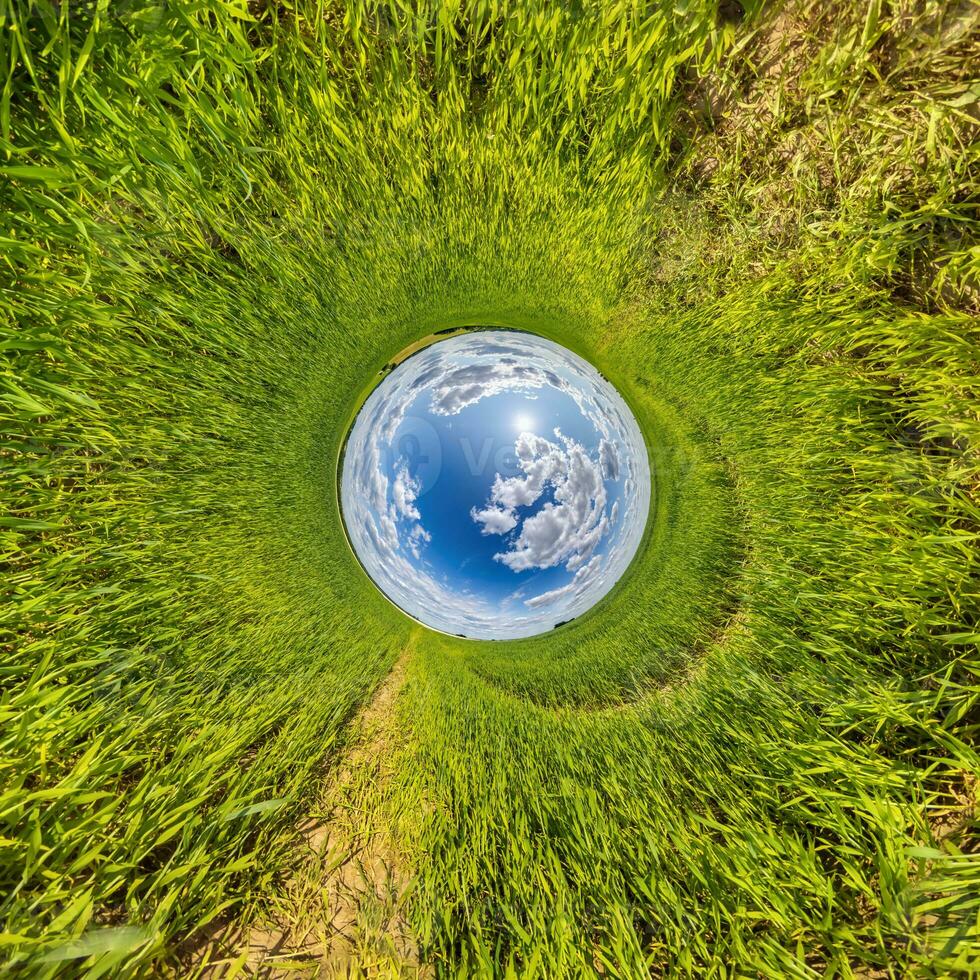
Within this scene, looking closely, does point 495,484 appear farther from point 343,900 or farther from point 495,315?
point 343,900

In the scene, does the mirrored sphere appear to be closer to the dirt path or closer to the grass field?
the grass field

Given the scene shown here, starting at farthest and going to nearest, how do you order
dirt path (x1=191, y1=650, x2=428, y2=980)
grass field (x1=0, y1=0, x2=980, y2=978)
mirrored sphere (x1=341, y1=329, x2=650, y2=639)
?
1. mirrored sphere (x1=341, y1=329, x2=650, y2=639)
2. dirt path (x1=191, y1=650, x2=428, y2=980)
3. grass field (x1=0, y1=0, x2=980, y2=978)

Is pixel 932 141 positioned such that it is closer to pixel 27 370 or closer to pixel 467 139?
pixel 467 139

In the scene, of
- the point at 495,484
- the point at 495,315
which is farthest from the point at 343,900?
the point at 495,315

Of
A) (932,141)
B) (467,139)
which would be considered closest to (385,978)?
(467,139)

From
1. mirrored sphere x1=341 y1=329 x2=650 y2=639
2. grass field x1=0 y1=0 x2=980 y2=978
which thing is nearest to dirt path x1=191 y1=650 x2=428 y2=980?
grass field x1=0 y1=0 x2=980 y2=978

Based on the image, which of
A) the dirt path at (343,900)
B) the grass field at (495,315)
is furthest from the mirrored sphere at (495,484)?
the dirt path at (343,900)
